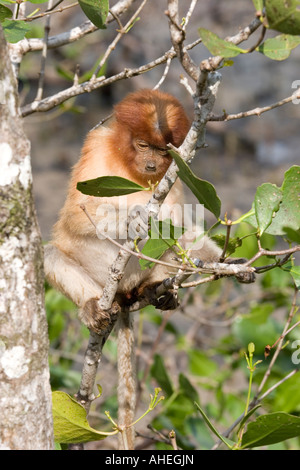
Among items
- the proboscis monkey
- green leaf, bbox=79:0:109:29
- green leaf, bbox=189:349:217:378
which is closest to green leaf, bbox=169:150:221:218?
green leaf, bbox=79:0:109:29

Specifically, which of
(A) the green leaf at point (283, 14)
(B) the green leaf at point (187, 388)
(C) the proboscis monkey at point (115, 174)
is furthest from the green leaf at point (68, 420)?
(B) the green leaf at point (187, 388)

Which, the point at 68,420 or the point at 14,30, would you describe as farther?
the point at 14,30

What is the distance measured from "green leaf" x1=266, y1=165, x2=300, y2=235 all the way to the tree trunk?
0.99 m

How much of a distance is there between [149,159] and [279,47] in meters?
1.91

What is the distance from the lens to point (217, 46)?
84.7 inches

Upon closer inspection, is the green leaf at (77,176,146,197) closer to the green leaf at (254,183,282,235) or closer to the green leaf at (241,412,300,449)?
the green leaf at (254,183,282,235)

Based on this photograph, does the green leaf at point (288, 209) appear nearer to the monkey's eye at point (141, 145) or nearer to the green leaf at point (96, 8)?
the green leaf at point (96, 8)

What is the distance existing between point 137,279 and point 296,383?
150 cm

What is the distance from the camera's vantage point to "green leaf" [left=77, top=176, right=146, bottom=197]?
251 cm

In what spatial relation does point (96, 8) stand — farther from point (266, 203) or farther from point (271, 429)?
point (271, 429)

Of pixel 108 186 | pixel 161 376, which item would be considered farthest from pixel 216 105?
pixel 108 186

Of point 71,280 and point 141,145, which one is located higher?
point 141,145
